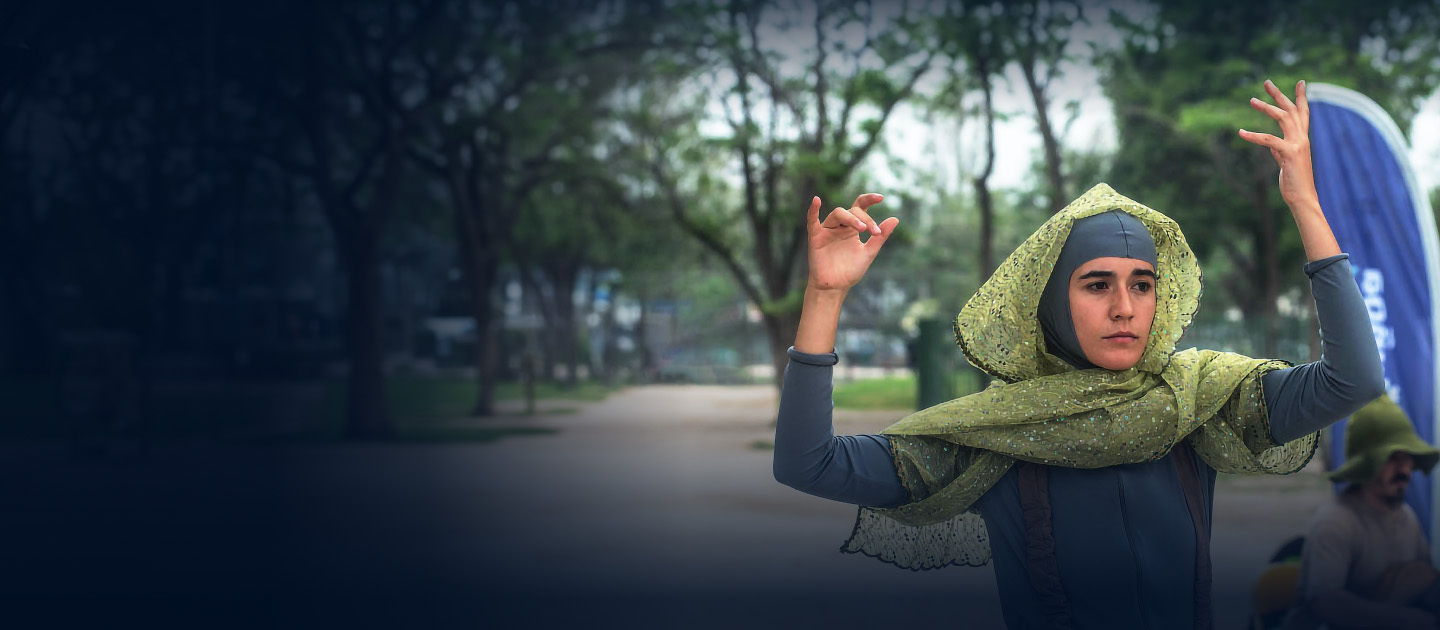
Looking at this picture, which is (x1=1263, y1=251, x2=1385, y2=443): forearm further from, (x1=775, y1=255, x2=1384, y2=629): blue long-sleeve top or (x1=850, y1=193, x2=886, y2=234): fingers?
(x1=850, y1=193, x2=886, y2=234): fingers

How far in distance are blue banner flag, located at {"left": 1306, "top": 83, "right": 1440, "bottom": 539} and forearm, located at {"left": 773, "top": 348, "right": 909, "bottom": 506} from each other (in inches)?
161

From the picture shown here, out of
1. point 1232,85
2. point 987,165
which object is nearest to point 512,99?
point 987,165

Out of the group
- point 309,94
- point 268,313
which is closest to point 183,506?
point 309,94

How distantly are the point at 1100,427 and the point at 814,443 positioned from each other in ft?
1.69

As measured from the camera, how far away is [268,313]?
35.7 metres

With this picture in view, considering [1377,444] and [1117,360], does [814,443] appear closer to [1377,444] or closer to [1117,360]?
[1117,360]

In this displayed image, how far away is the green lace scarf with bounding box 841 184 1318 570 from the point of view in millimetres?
2305

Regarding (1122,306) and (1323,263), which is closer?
(1323,263)

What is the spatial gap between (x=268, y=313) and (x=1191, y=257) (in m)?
35.7

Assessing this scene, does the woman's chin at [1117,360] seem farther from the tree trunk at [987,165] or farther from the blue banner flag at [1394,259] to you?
the tree trunk at [987,165]

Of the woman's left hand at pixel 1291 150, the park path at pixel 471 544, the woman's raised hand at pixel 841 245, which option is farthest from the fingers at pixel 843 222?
the park path at pixel 471 544

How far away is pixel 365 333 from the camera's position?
1867 cm

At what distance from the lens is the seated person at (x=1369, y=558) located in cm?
398

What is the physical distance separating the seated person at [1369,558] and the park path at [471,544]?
2.47 metres
